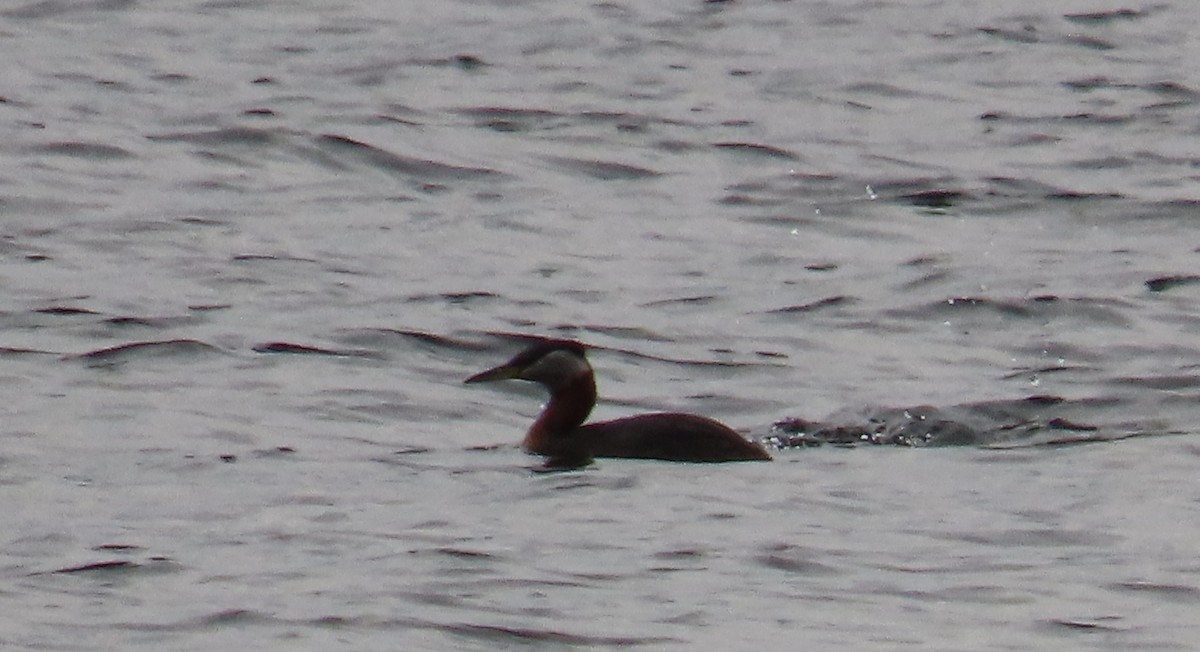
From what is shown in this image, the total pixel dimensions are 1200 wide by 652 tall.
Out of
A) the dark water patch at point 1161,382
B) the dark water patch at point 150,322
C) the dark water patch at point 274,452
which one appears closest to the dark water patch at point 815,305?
the dark water patch at point 1161,382

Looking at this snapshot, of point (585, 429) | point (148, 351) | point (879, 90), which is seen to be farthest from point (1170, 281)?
point (148, 351)

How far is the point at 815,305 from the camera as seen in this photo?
1664 centimetres

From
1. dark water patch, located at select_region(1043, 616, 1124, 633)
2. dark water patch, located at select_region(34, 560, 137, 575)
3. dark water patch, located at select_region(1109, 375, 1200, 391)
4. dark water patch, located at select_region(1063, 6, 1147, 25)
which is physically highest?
dark water patch, located at select_region(1043, 616, 1124, 633)

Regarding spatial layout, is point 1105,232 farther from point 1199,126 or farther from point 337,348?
point 337,348

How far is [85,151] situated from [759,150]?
4.59 meters

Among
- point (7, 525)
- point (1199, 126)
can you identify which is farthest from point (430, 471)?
point (1199, 126)

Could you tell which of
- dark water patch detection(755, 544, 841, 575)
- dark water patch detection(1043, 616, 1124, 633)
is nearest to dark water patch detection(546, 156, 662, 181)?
dark water patch detection(755, 544, 841, 575)

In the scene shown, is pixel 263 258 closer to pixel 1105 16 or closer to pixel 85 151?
pixel 85 151

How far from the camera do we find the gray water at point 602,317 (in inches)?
408

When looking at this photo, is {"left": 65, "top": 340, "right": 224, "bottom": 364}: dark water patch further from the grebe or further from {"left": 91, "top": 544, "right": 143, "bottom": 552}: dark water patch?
{"left": 91, "top": 544, "right": 143, "bottom": 552}: dark water patch

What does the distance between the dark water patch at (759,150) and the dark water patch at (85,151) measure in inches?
162

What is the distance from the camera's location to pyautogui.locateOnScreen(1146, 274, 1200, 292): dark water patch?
17.4m

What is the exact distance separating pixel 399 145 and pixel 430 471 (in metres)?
8.34

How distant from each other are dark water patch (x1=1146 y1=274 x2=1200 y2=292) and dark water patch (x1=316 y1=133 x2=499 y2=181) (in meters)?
4.58
